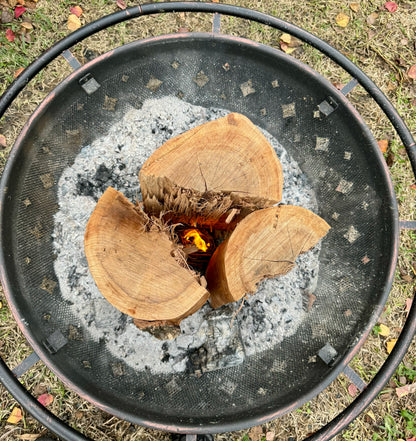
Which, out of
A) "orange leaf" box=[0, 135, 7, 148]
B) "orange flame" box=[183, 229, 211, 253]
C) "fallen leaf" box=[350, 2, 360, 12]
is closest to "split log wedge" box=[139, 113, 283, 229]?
"orange flame" box=[183, 229, 211, 253]

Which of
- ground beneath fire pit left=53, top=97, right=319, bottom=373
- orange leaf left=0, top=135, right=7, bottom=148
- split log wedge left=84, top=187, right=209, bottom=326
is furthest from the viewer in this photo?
orange leaf left=0, top=135, right=7, bottom=148

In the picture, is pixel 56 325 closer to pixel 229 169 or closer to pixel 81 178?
pixel 81 178

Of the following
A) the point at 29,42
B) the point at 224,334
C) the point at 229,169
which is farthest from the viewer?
the point at 29,42

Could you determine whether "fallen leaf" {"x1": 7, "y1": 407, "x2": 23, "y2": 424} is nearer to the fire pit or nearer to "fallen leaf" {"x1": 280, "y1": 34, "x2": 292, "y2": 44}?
the fire pit

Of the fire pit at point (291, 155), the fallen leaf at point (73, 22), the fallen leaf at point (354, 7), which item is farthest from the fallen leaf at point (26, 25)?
the fallen leaf at point (354, 7)

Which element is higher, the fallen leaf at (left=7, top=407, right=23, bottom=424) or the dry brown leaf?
the dry brown leaf

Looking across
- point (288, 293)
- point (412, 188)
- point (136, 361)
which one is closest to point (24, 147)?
point (136, 361)

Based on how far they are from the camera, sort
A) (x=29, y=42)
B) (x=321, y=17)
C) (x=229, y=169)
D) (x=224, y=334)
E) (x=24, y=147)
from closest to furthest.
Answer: (x=229, y=169) < (x=24, y=147) < (x=224, y=334) < (x=29, y=42) < (x=321, y=17)
